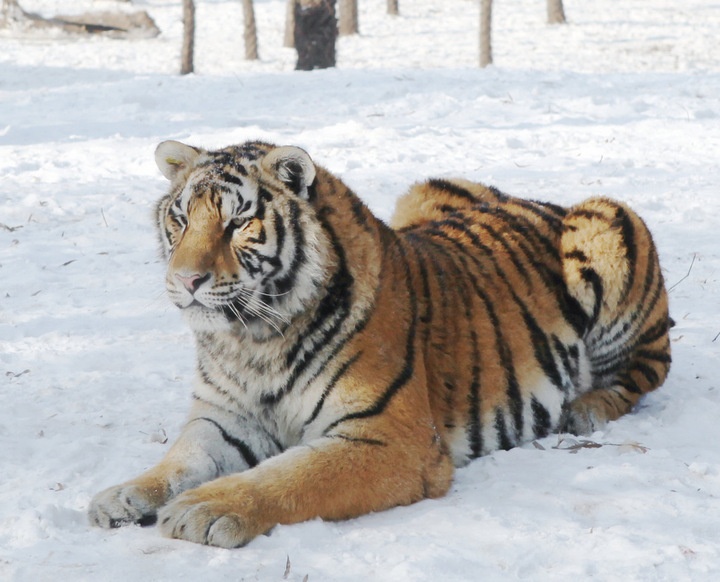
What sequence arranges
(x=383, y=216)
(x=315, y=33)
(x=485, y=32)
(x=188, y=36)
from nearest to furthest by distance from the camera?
(x=383, y=216)
(x=315, y=33)
(x=188, y=36)
(x=485, y=32)

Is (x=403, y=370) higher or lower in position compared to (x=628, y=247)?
lower

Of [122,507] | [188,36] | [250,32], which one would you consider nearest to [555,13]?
[250,32]

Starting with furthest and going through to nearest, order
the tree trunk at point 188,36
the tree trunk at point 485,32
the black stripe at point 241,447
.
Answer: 1. the tree trunk at point 485,32
2. the tree trunk at point 188,36
3. the black stripe at point 241,447

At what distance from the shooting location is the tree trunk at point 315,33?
45.0 feet

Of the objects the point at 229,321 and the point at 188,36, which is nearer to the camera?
the point at 229,321

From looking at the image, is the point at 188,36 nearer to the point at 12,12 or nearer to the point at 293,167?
the point at 12,12

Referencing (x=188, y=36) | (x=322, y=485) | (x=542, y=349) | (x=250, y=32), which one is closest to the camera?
(x=322, y=485)

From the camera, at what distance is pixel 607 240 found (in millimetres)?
4039

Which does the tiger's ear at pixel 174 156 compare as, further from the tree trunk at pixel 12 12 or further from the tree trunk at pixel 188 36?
the tree trunk at pixel 12 12

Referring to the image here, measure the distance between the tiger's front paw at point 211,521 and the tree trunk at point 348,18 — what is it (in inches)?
902

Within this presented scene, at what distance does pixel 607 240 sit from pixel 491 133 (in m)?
5.20

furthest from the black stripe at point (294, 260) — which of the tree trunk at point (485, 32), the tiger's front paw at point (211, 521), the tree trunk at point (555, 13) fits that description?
the tree trunk at point (555, 13)

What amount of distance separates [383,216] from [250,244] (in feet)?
12.8

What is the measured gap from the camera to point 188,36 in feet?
58.1
